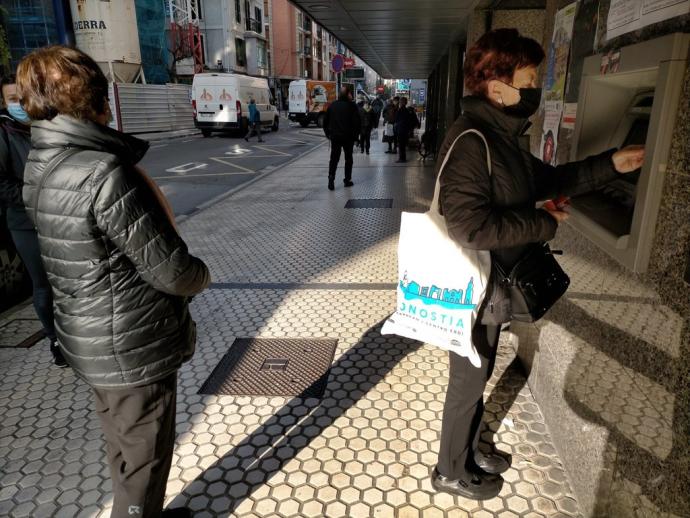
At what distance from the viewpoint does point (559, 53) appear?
2.74 metres

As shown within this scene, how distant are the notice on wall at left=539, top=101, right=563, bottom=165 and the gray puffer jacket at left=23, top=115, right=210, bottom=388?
2040 millimetres

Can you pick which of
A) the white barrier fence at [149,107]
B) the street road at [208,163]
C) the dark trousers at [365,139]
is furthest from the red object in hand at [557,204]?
the white barrier fence at [149,107]

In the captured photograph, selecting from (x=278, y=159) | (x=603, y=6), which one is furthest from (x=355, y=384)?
(x=278, y=159)

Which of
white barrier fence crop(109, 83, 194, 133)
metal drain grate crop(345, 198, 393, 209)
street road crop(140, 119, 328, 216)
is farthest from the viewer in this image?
white barrier fence crop(109, 83, 194, 133)

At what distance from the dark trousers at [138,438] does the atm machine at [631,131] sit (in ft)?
5.41

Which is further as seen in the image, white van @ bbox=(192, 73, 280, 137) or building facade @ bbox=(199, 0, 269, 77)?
building facade @ bbox=(199, 0, 269, 77)

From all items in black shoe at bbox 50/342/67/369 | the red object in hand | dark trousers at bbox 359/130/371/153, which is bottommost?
black shoe at bbox 50/342/67/369

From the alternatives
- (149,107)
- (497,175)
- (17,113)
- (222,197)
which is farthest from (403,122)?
(149,107)

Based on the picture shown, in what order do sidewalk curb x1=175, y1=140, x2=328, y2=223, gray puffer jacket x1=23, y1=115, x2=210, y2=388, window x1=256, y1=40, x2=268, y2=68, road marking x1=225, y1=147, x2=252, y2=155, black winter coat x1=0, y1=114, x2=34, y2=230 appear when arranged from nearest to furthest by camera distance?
gray puffer jacket x1=23, y1=115, x2=210, y2=388 → black winter coat x1=0, y1=114, x2=34, y2=230 → sidewalk curb x1=175, y1=140, x2=328, y2=223 → road marking x1=225, y1=147, x2=252, y2=155 → window x1=256, y1=40, x2=268, y2=68

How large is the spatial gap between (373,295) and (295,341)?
1026 millimetres

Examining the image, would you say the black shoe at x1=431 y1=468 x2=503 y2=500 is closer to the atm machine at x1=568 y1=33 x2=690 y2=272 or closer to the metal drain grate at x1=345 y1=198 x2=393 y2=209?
the atm machine at x1=568 y1=33 x2=690 y2=272

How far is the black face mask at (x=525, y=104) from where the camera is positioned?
5.87 feet

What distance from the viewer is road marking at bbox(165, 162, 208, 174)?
12625 mm

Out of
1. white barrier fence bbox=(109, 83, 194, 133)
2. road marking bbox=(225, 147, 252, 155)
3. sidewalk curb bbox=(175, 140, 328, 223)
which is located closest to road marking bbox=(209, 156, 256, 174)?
sidewalk curb bbox=(175, 140, 328, 223)
